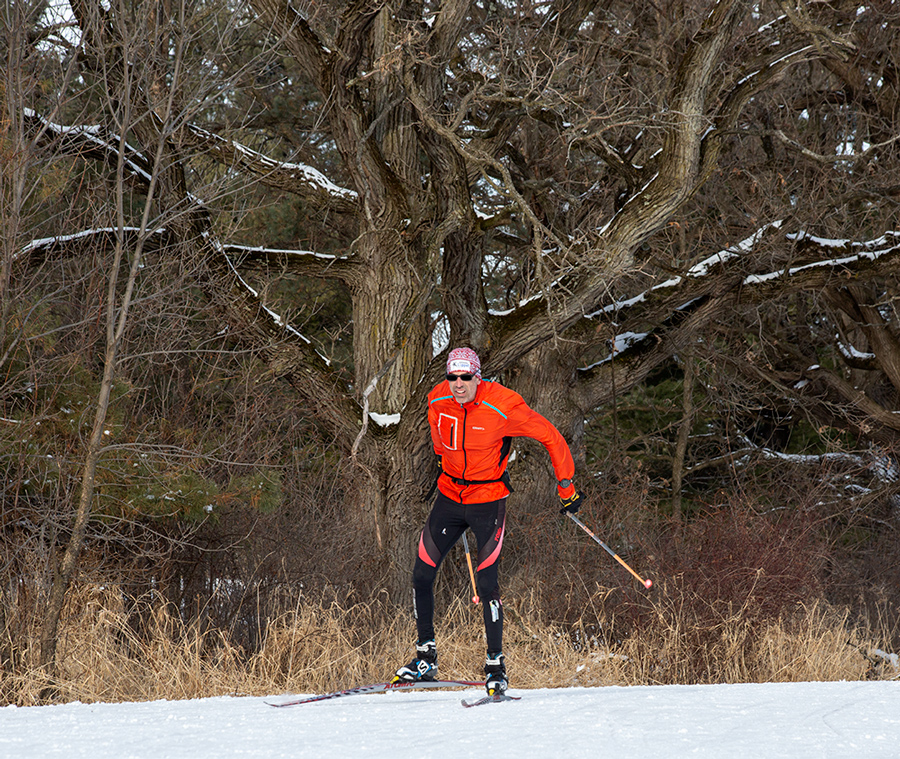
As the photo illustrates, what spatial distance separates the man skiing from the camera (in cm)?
596

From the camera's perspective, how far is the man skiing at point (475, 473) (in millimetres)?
5957

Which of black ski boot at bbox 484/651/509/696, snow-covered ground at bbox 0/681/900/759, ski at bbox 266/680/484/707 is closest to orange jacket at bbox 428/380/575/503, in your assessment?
black ski boot at bbox 484/651/509/696

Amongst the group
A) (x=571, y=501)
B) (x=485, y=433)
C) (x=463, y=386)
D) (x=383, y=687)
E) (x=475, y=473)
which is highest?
(x=463, y=386)

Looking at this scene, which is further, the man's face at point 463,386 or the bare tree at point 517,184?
the bare tree at point 517,184

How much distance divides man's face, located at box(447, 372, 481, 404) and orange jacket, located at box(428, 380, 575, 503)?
2.6 inches

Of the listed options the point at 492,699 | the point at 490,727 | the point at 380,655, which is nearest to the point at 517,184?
the point at 380,655

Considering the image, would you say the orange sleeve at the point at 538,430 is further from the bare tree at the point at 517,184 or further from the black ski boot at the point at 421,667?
the bare tree at the point at 517,184

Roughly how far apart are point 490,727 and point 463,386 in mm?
2053

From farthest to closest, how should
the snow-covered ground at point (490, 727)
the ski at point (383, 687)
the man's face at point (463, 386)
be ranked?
the man's face at point (463, 386) → the ski at point (383, 687) → the snow-covered ground at point (490, 727)

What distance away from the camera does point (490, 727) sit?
15.7ft

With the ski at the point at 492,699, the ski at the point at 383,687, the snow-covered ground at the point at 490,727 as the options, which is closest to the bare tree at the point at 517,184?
the ski at the point at 383,687

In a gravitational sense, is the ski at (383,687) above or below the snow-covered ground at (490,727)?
below

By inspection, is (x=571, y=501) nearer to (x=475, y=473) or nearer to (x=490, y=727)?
(x=475, y=473)

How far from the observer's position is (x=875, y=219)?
13273 mm
